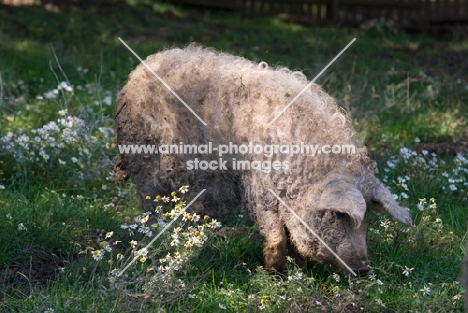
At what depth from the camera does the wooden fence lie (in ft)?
39.4

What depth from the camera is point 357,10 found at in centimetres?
1220

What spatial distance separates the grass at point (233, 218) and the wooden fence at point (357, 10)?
1266 millimetres

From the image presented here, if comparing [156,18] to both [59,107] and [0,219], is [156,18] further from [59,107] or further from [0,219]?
[0,219]

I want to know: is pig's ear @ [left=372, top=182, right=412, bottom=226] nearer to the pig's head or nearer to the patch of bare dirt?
the pig's head

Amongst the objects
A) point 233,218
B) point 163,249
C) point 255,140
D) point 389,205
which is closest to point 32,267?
point 163,249

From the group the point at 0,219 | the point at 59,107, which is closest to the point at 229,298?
the point at 0,219

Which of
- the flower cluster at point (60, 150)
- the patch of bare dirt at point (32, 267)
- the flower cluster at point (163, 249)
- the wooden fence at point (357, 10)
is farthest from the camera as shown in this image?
the wooden fence at point (357, 10)

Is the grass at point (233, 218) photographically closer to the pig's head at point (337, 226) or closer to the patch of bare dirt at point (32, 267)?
the patch of bare dirt at point (32, 267)

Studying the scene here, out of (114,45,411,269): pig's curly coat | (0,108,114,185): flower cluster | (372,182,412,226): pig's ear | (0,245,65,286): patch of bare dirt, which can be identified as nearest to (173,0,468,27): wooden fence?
(0,108,114,185): flower cluster

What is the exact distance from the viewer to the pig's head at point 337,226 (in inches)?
165

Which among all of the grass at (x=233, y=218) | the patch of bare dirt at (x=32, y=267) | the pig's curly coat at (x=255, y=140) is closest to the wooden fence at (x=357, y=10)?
the grass at (x=233, y=218)

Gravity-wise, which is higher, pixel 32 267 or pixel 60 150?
pixel 60 150

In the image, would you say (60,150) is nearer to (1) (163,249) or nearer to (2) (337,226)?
(1) (163,249)

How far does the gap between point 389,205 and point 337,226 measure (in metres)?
0.38
